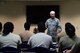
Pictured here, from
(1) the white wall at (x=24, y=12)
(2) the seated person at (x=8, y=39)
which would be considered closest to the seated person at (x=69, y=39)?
(2) the seated person at (x=8, y=39)

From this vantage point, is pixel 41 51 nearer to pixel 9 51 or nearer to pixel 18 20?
pixel 9 51

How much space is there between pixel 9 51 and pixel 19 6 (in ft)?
22.2

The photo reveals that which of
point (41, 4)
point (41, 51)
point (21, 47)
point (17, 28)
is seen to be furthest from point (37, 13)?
point (41, 51)

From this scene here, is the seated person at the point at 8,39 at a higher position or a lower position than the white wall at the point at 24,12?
lower

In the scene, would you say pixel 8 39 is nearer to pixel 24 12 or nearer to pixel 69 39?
pixel 69 39

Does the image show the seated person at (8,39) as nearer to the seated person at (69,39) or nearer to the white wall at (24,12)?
the seated person at (69,39)

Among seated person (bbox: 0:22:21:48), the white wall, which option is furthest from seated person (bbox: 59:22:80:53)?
the white wall

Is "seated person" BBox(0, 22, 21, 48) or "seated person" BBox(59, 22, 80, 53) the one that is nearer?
"seated person" BBox(59, 22, 80, 53)

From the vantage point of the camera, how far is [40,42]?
439 centimetres

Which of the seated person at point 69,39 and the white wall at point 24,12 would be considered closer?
the seated person at point 69,39

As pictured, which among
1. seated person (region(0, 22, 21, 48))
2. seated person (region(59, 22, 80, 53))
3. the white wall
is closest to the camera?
seated person (region(59, 22, 80, 53))

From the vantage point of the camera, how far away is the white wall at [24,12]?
10062 millimetres

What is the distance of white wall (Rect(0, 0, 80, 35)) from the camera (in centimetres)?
1006

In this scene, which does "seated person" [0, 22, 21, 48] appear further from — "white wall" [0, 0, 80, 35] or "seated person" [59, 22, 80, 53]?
"white wall" [0, 0, 80, 35]
